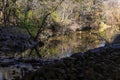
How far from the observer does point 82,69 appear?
8.90m

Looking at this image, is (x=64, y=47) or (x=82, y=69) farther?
(x=64, y=47)

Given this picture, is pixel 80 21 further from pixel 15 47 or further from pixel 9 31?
pixel 15 47

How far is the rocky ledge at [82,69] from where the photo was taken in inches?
334

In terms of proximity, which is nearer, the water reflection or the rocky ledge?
the rocky ledge

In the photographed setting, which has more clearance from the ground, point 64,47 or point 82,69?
point 82,69

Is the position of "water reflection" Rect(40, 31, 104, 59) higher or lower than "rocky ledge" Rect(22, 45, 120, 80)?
lower

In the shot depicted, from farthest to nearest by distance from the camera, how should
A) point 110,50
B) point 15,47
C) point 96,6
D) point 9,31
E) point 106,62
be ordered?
point 96,6
point 9,31
point 15,47
point 110,50
point 106,62

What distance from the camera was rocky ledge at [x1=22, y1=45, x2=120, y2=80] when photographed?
8.48 metres

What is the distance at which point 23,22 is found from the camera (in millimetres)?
35406

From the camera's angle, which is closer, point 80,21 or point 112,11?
point 80,21

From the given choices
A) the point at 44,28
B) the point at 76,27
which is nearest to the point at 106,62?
the point at 44,28

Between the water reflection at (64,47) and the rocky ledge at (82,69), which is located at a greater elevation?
the rocky ledge at (82,69)

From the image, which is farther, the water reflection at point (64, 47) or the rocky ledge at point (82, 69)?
the water reflection at point (64, 47)

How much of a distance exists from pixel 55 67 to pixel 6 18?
2719 centimetres
